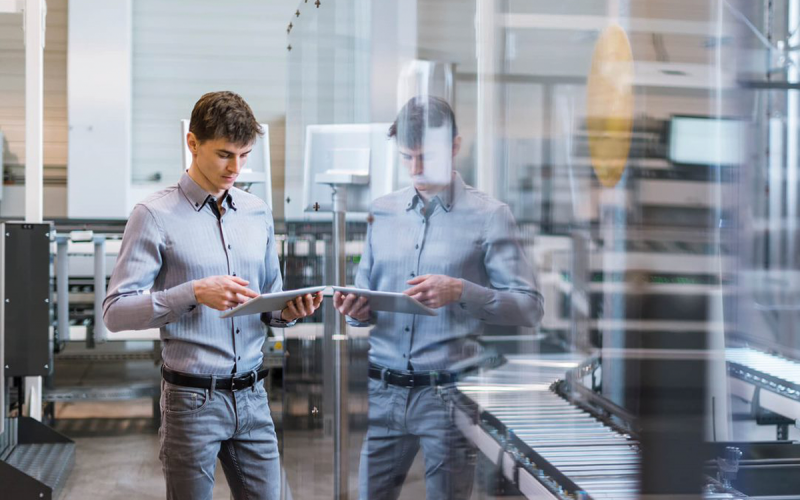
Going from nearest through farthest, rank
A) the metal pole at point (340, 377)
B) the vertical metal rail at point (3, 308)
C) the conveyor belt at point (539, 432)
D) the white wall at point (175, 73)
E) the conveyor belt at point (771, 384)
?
the conveyor belt at point (539, 432), the metal pole at point (340, 377), the conveyor belt at point (771, 384), the vertical metal rail at point (3, 308), the white wall at point (175, 73)

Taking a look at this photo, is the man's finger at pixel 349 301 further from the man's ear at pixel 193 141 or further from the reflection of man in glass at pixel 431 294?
the man's ear at pixel 193 141

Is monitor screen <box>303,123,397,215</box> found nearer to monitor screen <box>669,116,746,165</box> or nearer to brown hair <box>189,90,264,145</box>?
brown hair <box>189,90,264,145</box>

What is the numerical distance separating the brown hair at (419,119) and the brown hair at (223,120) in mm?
625

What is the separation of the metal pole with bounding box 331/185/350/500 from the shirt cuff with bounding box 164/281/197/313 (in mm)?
358

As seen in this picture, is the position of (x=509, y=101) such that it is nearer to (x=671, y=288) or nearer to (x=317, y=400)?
(x=671, y=288)

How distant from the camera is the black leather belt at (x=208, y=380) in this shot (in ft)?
6.41

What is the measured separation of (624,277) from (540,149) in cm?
38

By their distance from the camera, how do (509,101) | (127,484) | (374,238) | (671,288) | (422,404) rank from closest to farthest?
(671,288), (509,101), (422,404), (374,238), (127,484)

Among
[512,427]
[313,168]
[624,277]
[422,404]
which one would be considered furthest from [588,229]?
[313,168]

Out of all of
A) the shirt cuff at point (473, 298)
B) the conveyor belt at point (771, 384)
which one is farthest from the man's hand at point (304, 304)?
the conveyor belt at point (771, 384)

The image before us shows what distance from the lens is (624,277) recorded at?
2.19 feet

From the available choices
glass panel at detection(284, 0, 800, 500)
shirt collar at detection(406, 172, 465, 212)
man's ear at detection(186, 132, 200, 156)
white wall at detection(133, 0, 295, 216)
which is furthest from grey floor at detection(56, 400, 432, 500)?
white wall at detection(133, 0, 295, 216)

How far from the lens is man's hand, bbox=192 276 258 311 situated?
1.90 meters

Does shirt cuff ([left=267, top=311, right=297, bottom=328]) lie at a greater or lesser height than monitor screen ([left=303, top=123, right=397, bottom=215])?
lesser
